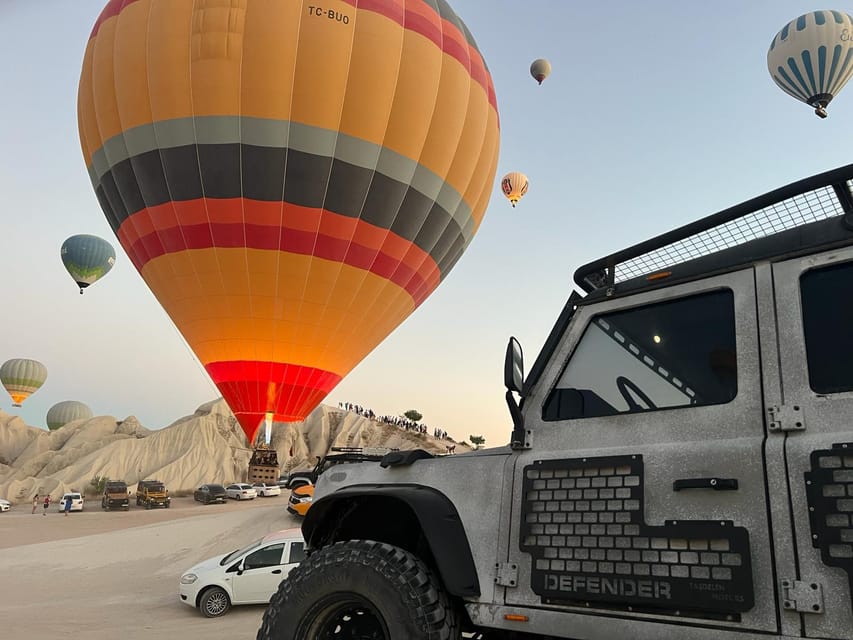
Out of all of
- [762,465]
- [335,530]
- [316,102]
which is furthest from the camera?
[316,102]

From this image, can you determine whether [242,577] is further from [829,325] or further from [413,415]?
[413,415]

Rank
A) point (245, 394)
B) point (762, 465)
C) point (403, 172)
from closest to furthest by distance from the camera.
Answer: point (762, 465) < point (403, 172) < point (245, 394)

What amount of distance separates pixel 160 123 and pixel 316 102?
15.1 feet

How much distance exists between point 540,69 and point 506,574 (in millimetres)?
39254

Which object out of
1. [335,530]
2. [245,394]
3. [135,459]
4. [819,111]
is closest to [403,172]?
[245,394]

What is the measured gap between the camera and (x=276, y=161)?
17.2m

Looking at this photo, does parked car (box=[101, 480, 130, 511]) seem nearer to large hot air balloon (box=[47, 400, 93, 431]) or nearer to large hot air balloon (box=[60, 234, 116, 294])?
large hot air balloon (box=[60, 234, 116, 294])

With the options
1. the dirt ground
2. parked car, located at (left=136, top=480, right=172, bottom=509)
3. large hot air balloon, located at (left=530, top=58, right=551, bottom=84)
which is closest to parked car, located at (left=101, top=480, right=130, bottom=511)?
parked car, located at (left=136, top=480, right=172, bottom=509)

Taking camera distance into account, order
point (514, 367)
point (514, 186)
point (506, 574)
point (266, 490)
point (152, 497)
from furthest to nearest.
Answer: point (266, 490)
point (152, 497)
point (514, 186)
point (514, 367)
point (506, 574)

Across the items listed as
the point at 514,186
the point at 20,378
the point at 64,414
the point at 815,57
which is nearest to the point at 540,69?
the point at 514,186

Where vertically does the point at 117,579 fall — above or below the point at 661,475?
below

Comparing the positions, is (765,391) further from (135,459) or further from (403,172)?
(135,459)

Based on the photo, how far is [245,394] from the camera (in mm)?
19562

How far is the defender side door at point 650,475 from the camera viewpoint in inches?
96.7
